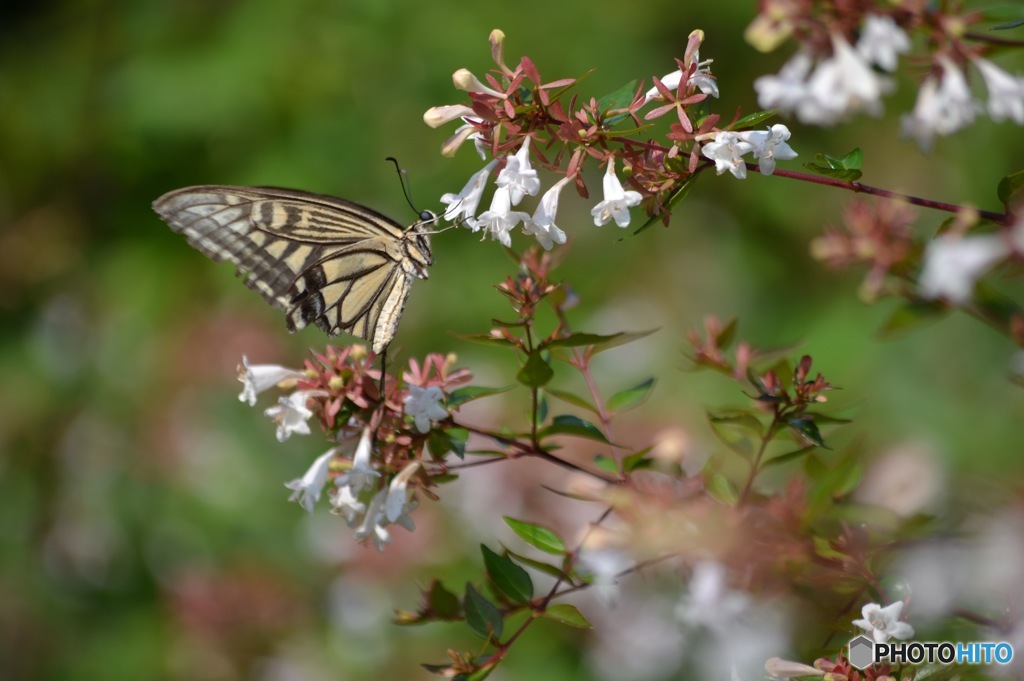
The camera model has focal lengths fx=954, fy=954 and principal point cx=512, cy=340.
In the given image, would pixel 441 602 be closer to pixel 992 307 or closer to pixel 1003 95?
pixel 992 307

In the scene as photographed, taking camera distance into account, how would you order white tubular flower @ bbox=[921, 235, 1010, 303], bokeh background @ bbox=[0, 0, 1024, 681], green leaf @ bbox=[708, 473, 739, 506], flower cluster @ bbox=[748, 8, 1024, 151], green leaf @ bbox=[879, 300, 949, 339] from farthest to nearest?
bokeh background @ bbox=[0, 0, 1024, 681]
green leaf @ bbox=[708, 473, 739, 506]
flower cluster @ bbox=[748, 8, 1024, 151]
green leaf @ bbox=[879, 300, 949, 339]
white tubular flower @ bbox=[921, 235, 1010, 303]

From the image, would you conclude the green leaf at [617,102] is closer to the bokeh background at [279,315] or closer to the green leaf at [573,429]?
the green leaf at [573,429]

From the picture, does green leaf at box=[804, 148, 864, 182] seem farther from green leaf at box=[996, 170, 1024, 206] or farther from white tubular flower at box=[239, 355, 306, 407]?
white tubular flower at box=[239, 355, 306, 407]

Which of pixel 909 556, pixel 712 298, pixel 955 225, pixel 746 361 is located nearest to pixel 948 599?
pixel 909 556

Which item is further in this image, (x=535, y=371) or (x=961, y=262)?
(x=535, y=371)

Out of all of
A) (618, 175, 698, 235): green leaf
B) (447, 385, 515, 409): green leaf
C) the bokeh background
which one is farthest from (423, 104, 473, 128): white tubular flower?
the bokeh background

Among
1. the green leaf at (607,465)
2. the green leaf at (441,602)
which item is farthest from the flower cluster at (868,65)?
the green leaf at (441,602)

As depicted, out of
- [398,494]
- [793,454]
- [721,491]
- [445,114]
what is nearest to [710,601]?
[721,491]
